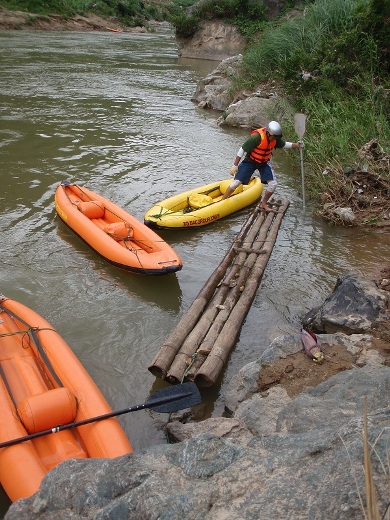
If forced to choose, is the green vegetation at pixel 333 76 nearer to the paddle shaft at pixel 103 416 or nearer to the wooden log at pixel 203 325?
the wooden log at pixel 203 325

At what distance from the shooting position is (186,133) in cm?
1232

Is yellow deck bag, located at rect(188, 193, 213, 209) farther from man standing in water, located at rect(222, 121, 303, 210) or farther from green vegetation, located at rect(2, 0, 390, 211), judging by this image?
green vegetation, located at rect(2, 0, 390, 211)

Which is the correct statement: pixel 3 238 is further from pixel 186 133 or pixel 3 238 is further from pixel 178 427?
pixel 186 133

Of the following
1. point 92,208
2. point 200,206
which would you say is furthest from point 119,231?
point 200,206

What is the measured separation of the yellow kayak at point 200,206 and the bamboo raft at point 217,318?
28.5 inches

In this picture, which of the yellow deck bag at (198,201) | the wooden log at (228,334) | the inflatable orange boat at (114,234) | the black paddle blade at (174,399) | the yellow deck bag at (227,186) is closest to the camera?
the black paddle blade at (174,399)

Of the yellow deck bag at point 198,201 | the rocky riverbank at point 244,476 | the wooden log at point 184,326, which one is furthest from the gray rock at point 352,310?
the yellow deck bag at point 198,201

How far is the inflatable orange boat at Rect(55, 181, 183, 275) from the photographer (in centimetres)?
589

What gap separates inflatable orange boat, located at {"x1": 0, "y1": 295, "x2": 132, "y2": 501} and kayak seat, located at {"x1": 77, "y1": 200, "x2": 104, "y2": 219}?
2924mm

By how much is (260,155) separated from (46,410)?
495 centimetres

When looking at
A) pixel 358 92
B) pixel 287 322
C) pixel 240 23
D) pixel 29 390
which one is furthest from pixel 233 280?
pixel 240 23

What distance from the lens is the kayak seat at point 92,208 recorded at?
23.2 ft

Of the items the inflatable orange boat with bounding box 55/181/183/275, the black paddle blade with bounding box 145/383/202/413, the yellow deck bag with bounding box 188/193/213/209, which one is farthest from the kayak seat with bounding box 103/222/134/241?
the black paddle blade with bounding box 145/383/202/413

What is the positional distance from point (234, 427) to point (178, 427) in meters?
0.81
